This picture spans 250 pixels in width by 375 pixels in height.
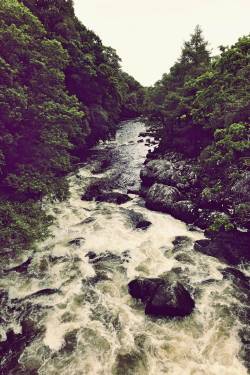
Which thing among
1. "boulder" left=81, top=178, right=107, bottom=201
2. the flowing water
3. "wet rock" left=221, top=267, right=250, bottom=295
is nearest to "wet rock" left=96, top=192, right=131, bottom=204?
"boulder" left=81, top=178, right=107, bottom=201

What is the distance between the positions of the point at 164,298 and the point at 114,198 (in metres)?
10.8

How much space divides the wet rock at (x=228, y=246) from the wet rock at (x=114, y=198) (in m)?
6.95

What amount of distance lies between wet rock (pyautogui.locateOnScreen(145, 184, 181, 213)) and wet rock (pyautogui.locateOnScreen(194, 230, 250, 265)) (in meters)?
3.86

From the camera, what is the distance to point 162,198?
18078mm

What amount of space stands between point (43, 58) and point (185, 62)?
21984mm

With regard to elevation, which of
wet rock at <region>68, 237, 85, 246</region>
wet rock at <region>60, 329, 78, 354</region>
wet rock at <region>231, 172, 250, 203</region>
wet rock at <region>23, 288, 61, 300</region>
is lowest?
wet rock at <region>60, 329, 78, 354</region>

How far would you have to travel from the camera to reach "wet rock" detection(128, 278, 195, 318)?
9688 millimetres

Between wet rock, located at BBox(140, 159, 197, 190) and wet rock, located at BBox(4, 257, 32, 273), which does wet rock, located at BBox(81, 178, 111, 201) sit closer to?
wet rock, located at BBox(140, 159, 197, 190)

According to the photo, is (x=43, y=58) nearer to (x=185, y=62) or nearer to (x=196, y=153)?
(x=196, y=153)

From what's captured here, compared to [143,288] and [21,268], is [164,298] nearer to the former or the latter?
[143,288]

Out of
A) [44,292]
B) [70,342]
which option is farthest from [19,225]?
[70,342]

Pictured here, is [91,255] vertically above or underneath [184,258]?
underneath

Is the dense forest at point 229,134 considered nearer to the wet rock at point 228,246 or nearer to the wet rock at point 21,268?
the wet rock at point 228,246

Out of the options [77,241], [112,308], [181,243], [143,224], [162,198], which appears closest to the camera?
[112,308]
